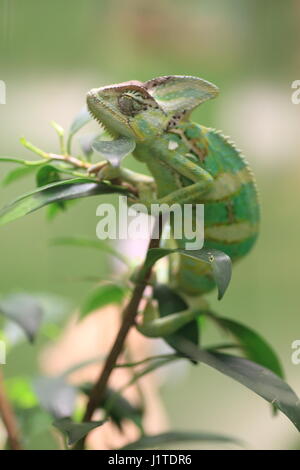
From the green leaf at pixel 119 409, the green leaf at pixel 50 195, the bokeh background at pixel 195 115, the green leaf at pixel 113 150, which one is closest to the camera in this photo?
the green leaf at pixel 113 150

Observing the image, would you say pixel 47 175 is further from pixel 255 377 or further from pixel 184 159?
pixel 255 377

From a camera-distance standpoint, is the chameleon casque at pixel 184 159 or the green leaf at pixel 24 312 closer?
the chameleon casque at pixel 184 159

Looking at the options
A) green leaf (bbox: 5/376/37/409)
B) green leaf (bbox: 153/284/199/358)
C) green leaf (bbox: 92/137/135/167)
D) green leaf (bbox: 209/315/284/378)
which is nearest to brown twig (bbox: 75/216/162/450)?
green leaf (bbox: 153/284/199/358)

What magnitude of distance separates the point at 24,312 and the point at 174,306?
11.1 inches

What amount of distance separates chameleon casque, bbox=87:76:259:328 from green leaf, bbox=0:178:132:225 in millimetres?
45

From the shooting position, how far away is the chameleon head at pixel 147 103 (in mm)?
775

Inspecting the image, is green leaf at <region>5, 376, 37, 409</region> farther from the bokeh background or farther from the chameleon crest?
the chameleon crest

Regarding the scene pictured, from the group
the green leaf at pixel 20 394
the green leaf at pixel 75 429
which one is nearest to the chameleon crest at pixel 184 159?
the green leaf at pixel 75 429

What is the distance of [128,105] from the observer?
793 millimetres

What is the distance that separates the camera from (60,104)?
4.30ft

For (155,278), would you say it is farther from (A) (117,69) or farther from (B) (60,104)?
(A) (117,69)

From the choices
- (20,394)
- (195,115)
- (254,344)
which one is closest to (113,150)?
(254,344)

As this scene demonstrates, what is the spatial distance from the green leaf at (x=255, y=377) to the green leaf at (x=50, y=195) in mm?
297

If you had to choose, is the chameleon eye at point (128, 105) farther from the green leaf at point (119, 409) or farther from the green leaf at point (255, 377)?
the green leaf at point (119, 409)
